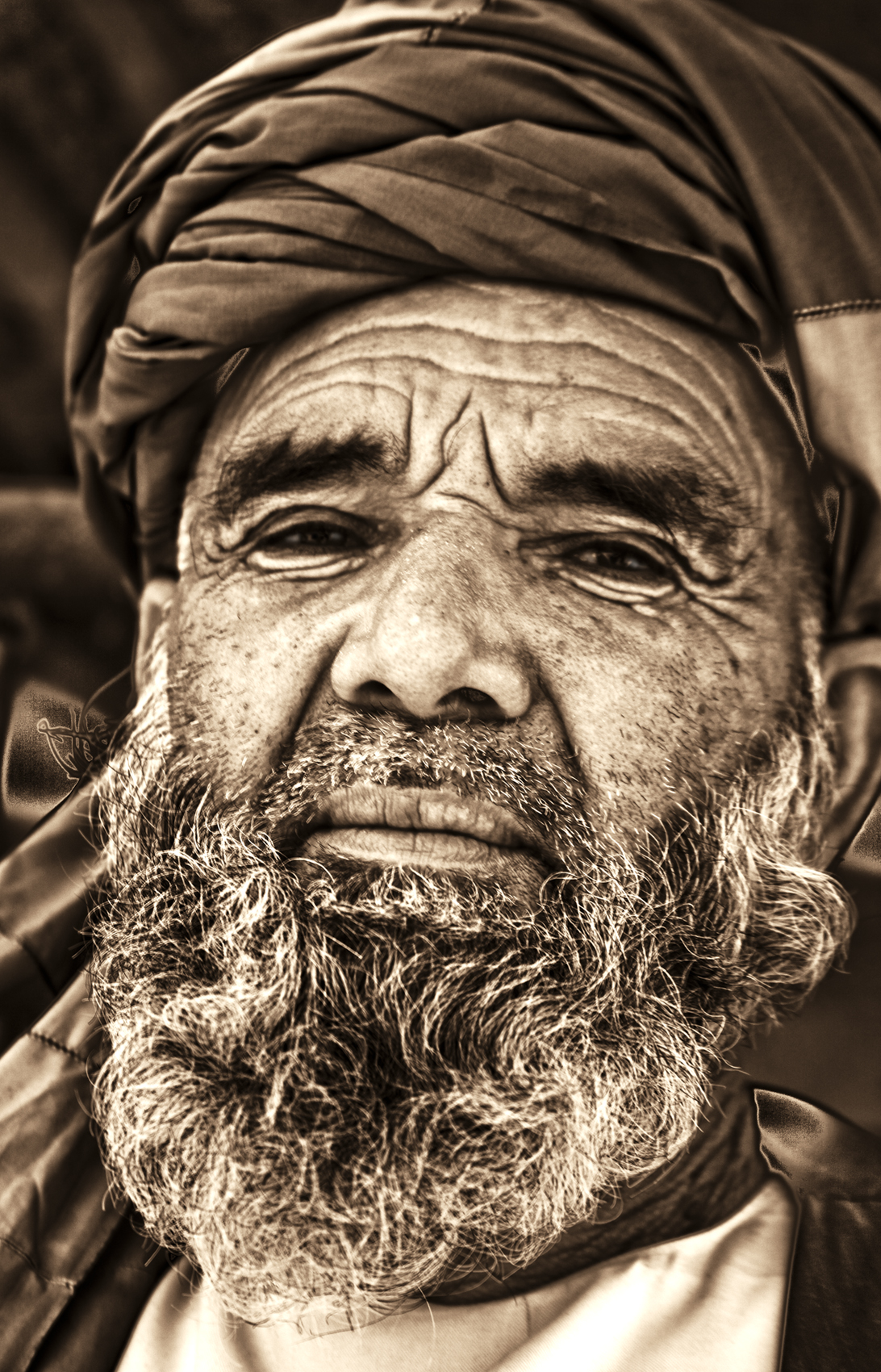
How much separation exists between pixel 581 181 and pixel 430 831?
64 centimetres

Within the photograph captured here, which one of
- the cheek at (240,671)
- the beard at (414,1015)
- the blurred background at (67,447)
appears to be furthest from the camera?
the blurred background at (67,447)

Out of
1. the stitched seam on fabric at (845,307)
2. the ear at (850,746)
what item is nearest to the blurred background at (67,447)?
the ear at (850,746)

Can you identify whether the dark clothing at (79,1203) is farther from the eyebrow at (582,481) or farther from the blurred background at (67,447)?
the eyebrow at (582,481)

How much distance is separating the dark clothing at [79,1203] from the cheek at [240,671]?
1.04 feet

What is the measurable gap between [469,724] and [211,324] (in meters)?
0.52

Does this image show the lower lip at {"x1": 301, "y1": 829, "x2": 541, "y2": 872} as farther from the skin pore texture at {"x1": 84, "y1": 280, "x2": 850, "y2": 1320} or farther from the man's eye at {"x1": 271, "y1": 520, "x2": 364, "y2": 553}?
the man's eye at {"x1": 271, "y1": 520, "x2": 364, "y2": 553}

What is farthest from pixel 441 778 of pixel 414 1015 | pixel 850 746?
pixel 850 746

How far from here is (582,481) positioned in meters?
0.98

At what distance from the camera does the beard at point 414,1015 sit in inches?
34.8

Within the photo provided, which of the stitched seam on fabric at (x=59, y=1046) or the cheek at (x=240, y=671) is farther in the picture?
the stitched seam on fabric at (x=59, y=1046)

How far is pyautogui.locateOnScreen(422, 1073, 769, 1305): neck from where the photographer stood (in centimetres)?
100

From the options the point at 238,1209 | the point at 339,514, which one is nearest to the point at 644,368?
the point at 339,514

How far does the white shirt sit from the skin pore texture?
3cm

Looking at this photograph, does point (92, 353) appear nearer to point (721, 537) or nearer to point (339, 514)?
point (339, 514)
